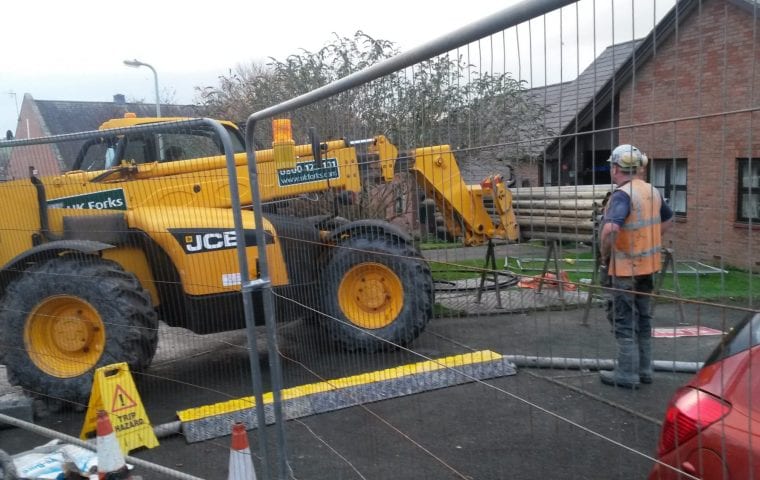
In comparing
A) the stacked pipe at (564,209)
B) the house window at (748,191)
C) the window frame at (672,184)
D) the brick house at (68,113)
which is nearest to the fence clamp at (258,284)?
the stacked pipe at (564,209)

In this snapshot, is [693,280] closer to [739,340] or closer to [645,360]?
[739,340]

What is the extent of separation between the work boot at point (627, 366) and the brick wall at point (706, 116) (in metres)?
0.39

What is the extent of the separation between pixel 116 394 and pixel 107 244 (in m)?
1.31

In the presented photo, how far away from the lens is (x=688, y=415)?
5.81ft

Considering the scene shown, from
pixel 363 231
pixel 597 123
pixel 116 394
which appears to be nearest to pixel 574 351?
pixel 597 123

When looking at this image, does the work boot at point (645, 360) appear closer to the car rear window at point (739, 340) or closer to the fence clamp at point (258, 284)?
the car rear window at point (739, 340)

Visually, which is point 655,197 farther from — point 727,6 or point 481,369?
point 481,369

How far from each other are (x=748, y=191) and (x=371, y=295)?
2032mm

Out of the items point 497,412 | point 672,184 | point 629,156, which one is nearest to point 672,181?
point 672,184

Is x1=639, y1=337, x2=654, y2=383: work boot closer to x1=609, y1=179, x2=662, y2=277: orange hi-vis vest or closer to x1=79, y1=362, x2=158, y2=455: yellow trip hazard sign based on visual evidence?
x1=609, y1=179, x2=662, y2=277: orange hi-vis vest

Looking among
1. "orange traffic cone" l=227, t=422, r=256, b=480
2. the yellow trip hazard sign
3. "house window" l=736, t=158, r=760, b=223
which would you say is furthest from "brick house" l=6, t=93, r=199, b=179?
"house window" l=736, t=158, r=760, b=223

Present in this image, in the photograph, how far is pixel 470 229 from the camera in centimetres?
255

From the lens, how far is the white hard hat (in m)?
1.67

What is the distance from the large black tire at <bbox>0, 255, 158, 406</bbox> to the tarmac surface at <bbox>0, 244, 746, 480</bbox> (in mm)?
942
